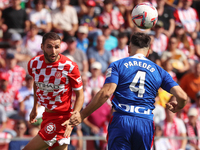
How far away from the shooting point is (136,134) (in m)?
4.24

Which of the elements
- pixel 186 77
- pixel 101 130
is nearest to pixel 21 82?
pixel 101 130

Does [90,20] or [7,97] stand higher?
[90,20]

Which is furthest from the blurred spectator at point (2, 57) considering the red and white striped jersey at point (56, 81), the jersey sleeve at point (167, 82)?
the jersey sleeve at point (167, 82)

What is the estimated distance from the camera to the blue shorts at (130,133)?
4230 millimetres

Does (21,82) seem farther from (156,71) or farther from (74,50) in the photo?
(156,71)

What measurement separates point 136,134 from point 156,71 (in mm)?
918

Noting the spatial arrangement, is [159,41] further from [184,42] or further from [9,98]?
[9,98]

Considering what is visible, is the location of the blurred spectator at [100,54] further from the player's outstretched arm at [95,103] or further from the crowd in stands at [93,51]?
the player's outstretched arm at [95,103]

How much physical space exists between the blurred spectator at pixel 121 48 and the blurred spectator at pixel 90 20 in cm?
79

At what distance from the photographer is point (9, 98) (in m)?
8.87

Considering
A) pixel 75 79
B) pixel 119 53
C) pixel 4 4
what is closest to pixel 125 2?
pixel 119 53

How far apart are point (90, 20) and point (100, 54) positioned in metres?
1.59

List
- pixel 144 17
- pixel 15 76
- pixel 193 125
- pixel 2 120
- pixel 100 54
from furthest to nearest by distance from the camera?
pixel 100 54 → pixel 15 76 → pixel 193 125 → pixel 2 120 → pixel 144 17

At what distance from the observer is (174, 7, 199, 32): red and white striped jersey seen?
519 inches
